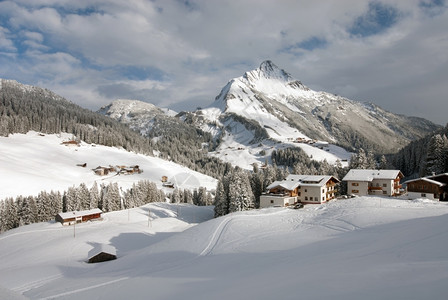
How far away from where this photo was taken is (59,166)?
389ft

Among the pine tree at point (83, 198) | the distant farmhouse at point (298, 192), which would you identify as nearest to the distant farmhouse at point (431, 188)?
the distant farmhouse at point (298, 192)

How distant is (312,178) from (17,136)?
535 ft

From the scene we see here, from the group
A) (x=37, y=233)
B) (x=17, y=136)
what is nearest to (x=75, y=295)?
(x=37, y=233)

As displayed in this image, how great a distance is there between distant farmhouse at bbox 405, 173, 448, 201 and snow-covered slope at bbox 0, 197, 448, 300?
1434 centimetres

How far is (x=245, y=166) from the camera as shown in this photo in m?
198

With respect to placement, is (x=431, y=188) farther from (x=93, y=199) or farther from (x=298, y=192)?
(x=93, y=199)

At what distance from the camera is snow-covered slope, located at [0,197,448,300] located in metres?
9.84

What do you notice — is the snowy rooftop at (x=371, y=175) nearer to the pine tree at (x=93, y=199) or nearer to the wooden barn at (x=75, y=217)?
the wooden barn at (x=75, y=217)

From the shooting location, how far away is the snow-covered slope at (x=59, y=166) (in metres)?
86.7

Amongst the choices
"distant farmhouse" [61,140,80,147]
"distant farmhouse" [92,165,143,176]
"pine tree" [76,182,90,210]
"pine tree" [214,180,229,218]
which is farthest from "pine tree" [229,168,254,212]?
"distant farmhouse" [61,140,80,147]

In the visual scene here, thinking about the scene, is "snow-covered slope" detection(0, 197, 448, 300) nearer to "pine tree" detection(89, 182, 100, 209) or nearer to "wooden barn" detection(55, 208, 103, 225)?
"wooden barn" detection(55, 208, 103, 225)

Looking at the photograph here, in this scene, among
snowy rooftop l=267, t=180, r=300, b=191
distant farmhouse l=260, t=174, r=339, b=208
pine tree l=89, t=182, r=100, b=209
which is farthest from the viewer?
pine tree l=89, t=182, r=100, b=209

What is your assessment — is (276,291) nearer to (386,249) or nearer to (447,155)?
(386,249)

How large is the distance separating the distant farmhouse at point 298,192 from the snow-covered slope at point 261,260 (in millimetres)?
13568
